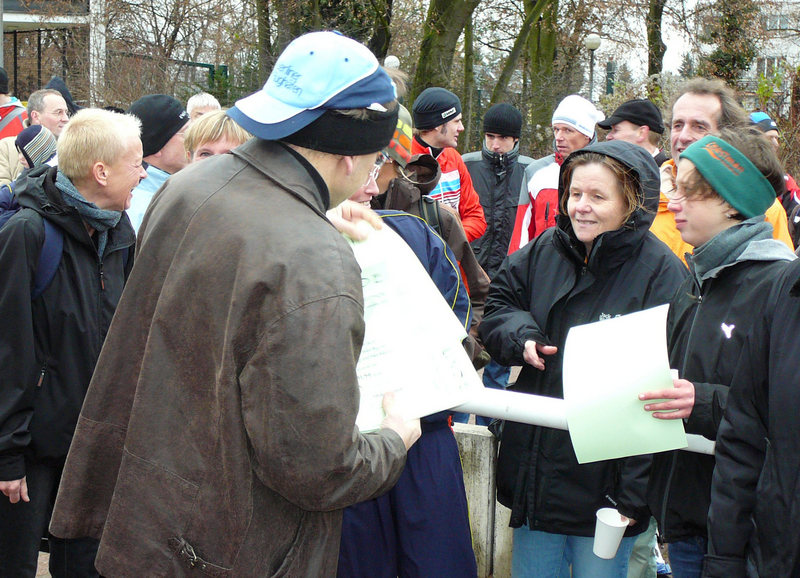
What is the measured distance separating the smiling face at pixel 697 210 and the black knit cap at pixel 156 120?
2.86 metres

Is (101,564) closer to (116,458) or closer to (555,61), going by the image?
(116,458)

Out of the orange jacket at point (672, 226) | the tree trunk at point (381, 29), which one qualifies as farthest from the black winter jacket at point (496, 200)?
the tree trunk at point (381, 29)

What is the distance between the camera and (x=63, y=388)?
10.4ft

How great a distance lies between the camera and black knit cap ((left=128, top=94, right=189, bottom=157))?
14.8 ft

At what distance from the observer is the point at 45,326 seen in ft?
10.4

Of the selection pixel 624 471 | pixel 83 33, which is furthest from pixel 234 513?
pixel 83 33

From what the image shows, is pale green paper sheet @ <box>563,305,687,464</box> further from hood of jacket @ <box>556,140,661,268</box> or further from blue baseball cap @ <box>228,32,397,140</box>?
blue baseball cap @ <box>228,32,397,140</box>

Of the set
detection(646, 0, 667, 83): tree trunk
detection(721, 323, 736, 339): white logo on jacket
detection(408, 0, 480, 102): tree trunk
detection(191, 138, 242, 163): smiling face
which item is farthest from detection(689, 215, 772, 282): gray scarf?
detection(646, 0, 667, 83): tree trunk

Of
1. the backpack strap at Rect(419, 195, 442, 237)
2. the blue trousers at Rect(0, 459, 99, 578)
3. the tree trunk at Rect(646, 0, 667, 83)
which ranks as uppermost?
the tree trunk at Rect(646, 0, 667, 83)

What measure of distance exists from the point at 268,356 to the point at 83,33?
19013 mm

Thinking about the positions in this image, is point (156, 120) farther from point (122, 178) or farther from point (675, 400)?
point (675, 400)

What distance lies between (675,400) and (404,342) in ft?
2.64

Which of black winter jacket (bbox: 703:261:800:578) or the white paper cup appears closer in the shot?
black winter jacket (bbox: 703:261:800:578)

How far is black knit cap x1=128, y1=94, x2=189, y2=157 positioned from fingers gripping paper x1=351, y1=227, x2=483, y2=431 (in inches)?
96.7
